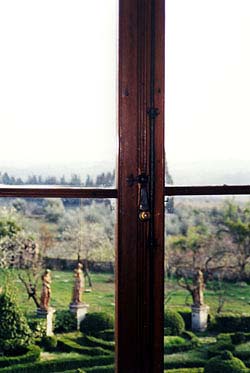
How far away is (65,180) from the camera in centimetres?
216

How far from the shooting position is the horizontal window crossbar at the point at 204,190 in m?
2.23

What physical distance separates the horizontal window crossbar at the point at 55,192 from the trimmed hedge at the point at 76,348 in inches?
18.7

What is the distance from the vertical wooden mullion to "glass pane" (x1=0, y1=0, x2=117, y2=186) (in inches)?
2.0

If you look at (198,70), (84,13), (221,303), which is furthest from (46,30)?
(221,303)

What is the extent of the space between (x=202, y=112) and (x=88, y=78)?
42cm

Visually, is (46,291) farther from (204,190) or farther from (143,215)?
(204,190)

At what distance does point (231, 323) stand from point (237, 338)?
0.06 meters

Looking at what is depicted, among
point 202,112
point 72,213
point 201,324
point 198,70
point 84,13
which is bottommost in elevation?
point 201,324

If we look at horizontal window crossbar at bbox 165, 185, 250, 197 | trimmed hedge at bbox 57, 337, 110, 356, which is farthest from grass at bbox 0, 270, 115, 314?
horizontal window crossbar at bbox 165, 185, 250, 197

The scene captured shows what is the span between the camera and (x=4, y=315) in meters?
2.13

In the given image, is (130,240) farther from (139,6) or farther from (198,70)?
(139,6)

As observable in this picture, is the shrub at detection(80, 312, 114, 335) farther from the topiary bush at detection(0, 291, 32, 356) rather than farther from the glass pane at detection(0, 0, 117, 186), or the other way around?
the glass pane at detection(0, 0, 117, 186)

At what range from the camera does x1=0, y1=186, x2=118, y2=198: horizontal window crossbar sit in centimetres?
212

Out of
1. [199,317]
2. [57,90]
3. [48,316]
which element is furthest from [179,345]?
[57,90]
